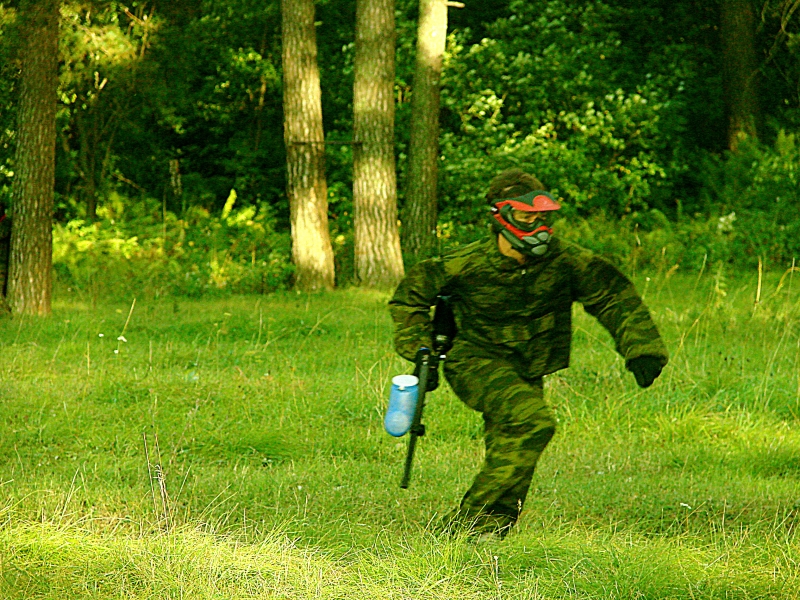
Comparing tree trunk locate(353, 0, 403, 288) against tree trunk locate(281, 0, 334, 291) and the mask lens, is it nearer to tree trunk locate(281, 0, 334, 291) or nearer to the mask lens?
tree trunk locate(281, 0, 334, 291)

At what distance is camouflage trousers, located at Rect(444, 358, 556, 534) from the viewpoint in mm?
5645

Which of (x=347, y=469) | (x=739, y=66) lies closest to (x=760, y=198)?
(x=739, y=66)

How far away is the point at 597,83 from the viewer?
21.6 meters

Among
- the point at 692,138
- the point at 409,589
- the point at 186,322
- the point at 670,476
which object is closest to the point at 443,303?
the point at 409,589

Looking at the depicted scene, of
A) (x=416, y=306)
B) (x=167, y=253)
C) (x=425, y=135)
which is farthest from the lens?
(x=167, y=253)

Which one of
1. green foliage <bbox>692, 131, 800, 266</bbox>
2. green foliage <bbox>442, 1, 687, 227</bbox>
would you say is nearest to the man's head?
green foliage <bbox>692, 131, 800, 266</bbox>

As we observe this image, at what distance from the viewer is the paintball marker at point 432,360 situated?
5547 mm

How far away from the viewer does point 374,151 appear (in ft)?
52.7

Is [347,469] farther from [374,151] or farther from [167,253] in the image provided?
[167,253]

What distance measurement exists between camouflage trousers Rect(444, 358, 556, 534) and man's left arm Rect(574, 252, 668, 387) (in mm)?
503

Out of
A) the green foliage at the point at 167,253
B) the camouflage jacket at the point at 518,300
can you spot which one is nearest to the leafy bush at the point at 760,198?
the green foliage at the point at 167,253

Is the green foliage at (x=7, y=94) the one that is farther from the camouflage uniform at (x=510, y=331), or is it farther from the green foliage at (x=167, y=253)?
the camouflage uniform at (x=510, y=331)

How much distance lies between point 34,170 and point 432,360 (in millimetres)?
8434

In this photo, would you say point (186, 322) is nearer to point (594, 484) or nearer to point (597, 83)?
point (594, 484)
